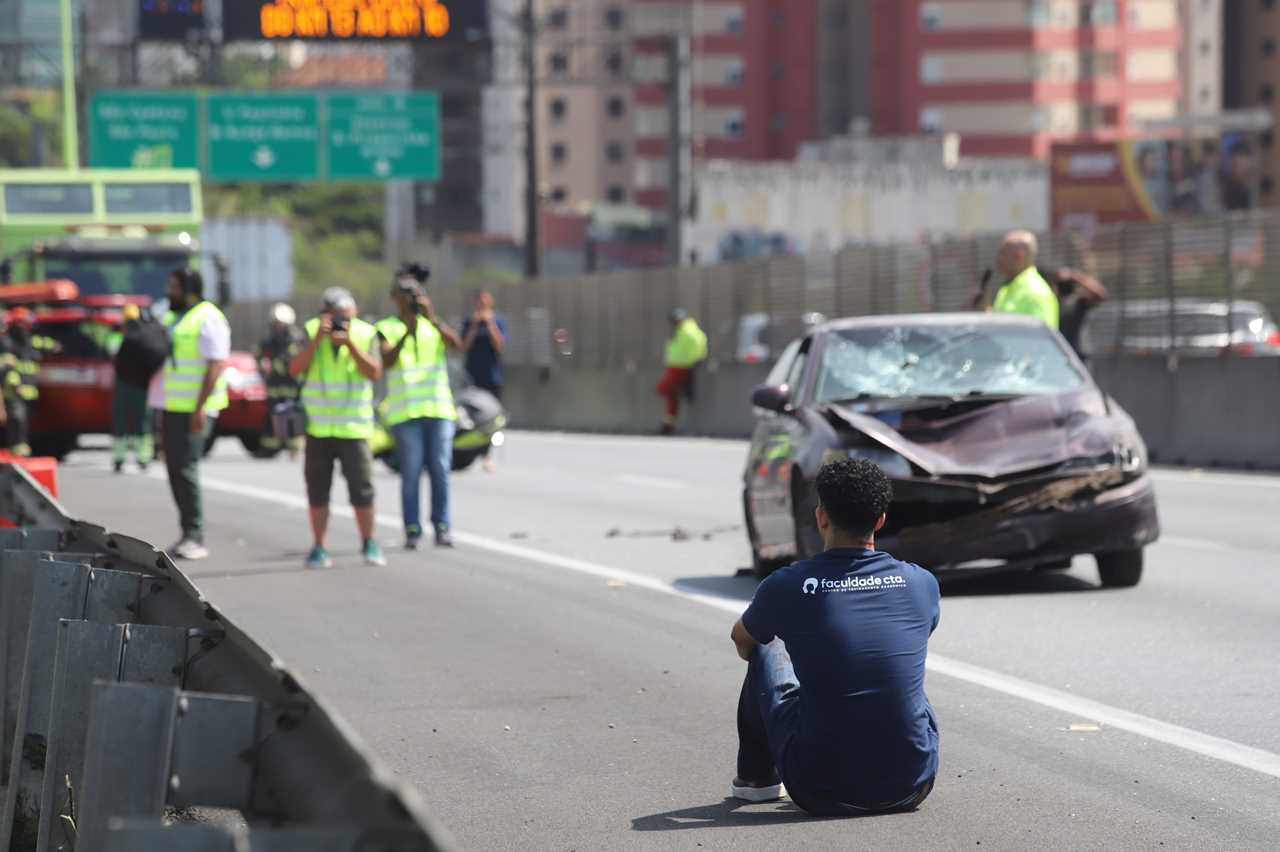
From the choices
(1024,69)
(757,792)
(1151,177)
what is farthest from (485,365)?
(1024,69)

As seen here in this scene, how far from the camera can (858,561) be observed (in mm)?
7008

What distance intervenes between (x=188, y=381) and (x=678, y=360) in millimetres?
22641

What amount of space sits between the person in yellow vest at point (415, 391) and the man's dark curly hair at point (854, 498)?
886cm

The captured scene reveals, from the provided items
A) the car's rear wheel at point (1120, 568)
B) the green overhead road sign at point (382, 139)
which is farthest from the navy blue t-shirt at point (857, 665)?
the green overhead road sign at point (382, 139)

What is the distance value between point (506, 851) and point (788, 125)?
13099 centimetres

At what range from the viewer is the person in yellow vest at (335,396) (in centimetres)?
1479

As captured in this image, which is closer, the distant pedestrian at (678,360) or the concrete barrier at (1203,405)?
the concrete barrier at (1203,405)

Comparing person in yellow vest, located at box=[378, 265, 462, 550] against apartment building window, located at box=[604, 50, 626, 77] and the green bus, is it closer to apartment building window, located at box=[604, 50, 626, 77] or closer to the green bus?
the green bus

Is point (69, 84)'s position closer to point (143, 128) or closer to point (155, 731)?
point (143, 128)

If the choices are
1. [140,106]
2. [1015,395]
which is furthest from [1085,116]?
[1015,395]

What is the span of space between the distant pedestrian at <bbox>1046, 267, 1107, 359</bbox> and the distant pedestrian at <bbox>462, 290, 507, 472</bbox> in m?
10.1

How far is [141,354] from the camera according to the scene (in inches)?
670

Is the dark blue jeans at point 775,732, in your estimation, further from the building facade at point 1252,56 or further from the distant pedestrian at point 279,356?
the building facade at point 1252,56

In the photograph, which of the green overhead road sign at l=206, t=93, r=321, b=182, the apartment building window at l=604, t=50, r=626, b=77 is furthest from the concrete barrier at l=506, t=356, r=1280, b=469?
the apartment building window at l=604, t=50, r=626, b=77
